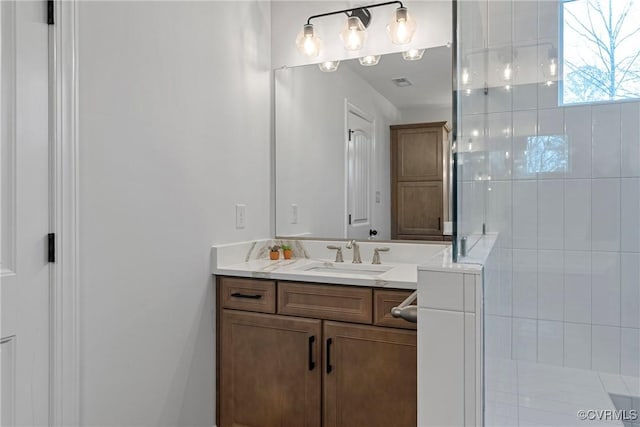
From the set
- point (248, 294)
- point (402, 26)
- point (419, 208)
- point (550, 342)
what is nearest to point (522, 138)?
point (419, 208)

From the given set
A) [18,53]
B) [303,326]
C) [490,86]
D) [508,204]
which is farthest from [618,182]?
[18,53]

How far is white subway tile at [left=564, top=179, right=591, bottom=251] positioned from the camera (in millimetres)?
1736

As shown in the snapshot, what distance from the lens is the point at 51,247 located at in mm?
1278

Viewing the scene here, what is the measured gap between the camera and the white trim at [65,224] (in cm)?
128

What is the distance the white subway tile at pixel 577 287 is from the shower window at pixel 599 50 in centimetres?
68

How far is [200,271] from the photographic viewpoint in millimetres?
1900

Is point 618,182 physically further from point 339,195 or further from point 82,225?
point 82,225

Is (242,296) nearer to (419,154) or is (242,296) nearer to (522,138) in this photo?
(419,154)

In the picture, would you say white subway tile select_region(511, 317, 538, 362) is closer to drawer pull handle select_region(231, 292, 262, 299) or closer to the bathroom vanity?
the bathroom vanity

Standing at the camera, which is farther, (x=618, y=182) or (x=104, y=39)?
(x=618, y=182)

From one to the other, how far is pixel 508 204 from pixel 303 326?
108 cm

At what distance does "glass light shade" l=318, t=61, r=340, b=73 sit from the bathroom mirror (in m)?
0.02

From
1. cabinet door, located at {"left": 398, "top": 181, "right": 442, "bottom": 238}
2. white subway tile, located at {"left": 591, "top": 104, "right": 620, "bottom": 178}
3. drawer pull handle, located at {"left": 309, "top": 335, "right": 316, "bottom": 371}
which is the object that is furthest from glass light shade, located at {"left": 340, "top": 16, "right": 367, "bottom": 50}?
drawer pull handle, located at {"left": 309, "top": 335, "right": 316, "bottom": 371}

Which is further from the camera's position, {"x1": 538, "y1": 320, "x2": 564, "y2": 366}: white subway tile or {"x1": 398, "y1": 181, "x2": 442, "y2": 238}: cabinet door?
{"x1": 398, "y1": 181, "x2": 442, "y2": 238}: cabinet door
